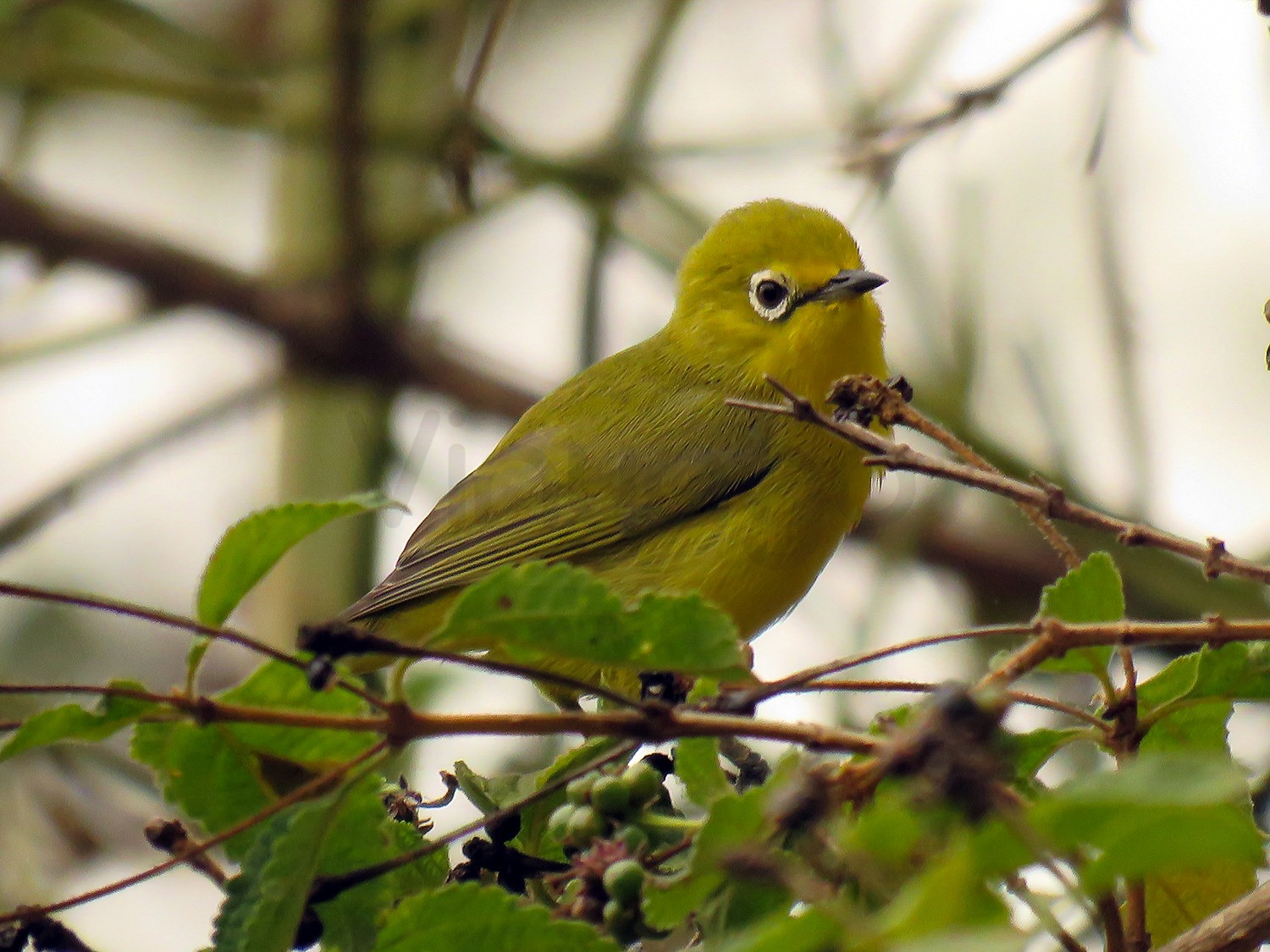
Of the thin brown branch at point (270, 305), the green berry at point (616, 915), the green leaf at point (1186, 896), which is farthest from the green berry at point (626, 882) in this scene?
the thin brown branch at point (270, 305)

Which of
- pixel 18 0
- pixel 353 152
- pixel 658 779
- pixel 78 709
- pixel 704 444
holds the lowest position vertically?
pixel 658 779

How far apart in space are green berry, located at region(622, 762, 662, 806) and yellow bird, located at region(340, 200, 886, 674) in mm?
1835

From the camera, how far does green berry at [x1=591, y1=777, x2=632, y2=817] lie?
191cm

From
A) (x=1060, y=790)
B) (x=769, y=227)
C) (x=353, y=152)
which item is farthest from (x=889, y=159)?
(x=1060, y=790)

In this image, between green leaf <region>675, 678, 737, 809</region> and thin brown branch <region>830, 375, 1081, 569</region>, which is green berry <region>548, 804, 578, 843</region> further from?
thin brown branch <region>830, 375, 1081, 569</region>

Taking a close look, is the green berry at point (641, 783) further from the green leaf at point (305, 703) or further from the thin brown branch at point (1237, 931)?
the thin brown branch at point (1237, 931)

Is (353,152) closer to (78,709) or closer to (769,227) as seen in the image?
(769,227)

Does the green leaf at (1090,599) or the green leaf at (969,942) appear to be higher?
the green leaf at (1090,599)

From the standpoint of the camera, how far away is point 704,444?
439 centimetres

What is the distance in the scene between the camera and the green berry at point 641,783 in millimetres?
1923

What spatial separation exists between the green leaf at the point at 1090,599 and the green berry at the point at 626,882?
0.61 meters

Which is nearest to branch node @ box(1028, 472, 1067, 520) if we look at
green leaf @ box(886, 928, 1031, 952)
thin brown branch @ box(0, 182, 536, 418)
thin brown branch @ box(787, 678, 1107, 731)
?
thin brown branch @ box(787, 678, 1107, 731)

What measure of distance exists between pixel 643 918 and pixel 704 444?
2681 mm

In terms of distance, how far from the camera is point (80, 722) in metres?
1.83
